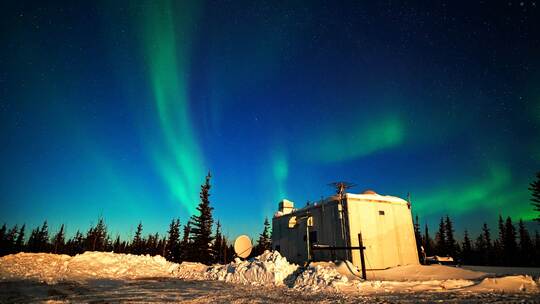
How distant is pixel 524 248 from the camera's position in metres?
51.6

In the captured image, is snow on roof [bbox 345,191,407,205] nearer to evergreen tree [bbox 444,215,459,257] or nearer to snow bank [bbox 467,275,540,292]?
snow bank [bbox 467,275,540,292]

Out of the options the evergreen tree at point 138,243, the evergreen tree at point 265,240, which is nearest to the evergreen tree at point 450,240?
the evergreen tree at point 265,240

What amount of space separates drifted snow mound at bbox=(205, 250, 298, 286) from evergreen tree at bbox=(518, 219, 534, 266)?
52.6 m

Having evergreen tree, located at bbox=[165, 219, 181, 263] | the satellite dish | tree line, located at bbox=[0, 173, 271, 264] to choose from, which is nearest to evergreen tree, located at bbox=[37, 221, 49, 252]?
tree line, located at bbox=[0, 173, 271, 264]

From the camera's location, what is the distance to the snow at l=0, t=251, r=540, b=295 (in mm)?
11258

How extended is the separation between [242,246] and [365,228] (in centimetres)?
1108

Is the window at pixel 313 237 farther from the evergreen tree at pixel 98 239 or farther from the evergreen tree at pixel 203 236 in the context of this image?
the evergreen tree at pixel 98 239

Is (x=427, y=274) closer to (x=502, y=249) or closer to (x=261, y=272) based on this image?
(x=261, y=272)

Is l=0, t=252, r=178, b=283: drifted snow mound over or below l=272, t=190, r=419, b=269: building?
below

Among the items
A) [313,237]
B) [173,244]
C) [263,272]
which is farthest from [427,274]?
[173,244]

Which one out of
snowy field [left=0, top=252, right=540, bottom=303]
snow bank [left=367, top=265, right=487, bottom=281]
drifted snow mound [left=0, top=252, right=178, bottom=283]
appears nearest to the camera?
snowy field [left=0, top=252, right=540, bottom=303]

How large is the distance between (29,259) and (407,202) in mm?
33001

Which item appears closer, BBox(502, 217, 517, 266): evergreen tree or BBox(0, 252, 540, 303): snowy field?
BBox(0, 252, 540, 303): snowy field

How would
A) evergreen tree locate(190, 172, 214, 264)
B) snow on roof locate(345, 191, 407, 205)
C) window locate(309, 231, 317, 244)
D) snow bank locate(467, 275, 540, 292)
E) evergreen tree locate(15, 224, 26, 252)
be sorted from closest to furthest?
snow bank locate(467, 275, 540, 292)
snow on roof locate(345, 191, 407, 205)
window locate(309, 231, 317, 244)
evergreen tree locate(190, 172, 214, 264)
evergreen tree locate(15, 224, 26, 252)
